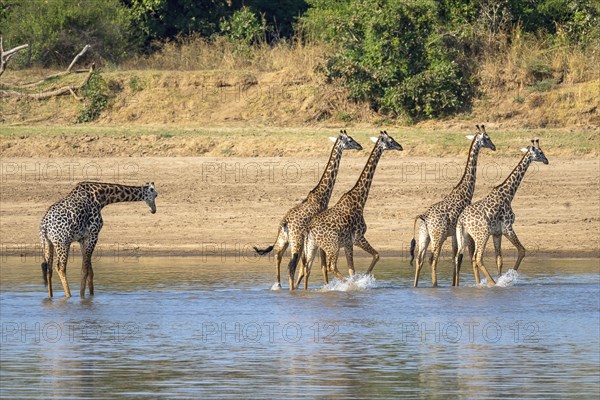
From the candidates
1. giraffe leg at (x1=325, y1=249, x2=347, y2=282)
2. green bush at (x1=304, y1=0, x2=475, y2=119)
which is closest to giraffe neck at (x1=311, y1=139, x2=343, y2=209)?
giraffe leg at (x1=325, y1=249, x2=347, y2=282)

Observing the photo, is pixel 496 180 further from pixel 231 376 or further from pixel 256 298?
pixel 231 376

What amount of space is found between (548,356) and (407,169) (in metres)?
8.75

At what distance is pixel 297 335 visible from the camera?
13234 millimetres

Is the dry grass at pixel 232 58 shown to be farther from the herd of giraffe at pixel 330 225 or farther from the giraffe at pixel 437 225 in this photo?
the giraffe at pixel 437 225

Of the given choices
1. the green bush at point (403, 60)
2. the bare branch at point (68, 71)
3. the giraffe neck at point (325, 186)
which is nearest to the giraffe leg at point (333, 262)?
the giraffe neck at point (325, 186)

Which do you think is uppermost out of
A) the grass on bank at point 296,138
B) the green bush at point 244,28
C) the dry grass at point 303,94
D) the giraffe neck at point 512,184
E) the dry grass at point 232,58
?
the green bush at point 244,28

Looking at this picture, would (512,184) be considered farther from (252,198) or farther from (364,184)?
(252,198)

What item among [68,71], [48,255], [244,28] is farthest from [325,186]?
[244,28]

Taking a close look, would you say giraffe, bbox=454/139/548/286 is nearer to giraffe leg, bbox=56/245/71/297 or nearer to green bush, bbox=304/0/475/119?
giraffe leg, bbox=56/245/71/297

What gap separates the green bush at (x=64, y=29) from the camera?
26359 millimetres

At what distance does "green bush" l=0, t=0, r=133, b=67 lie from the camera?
86.5ft

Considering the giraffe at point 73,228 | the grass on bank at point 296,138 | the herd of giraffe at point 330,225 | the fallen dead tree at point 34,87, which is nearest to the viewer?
the giraffe at point 73,228

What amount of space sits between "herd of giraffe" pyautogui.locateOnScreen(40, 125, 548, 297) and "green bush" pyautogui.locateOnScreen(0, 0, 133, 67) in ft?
34.6

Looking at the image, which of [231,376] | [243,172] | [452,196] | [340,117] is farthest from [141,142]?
[231,376]
